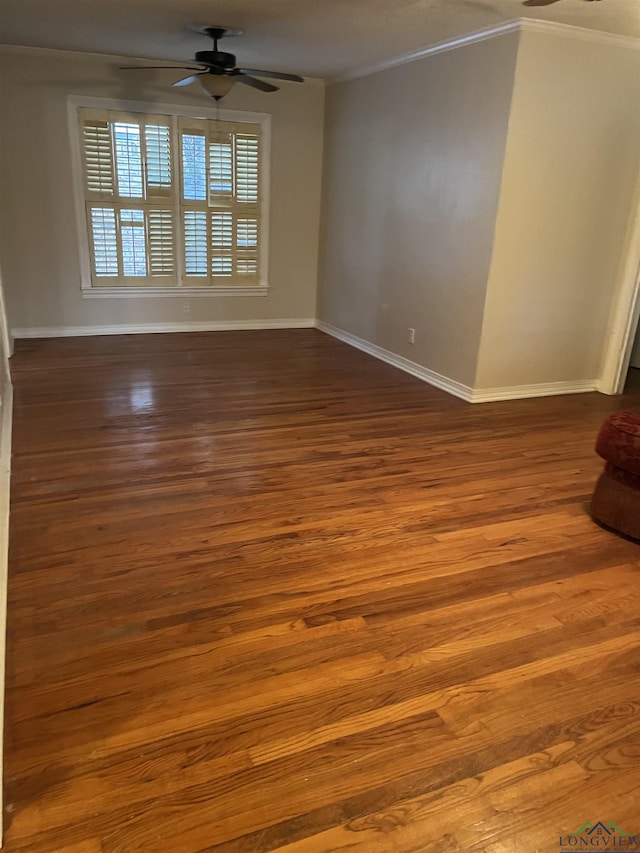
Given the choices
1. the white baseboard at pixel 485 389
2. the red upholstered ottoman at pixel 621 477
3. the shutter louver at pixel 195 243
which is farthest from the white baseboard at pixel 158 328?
the red upholstered ottoman at pixel 621 477

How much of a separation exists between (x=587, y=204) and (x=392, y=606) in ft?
11.9

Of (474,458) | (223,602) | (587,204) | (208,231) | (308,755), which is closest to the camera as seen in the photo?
(308,755)

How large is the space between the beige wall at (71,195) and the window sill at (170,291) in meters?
0.06

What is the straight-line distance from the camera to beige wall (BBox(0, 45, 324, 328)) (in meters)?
5.52

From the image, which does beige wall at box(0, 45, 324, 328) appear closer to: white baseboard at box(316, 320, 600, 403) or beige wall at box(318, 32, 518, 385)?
beige wall at box(318, 32, 518, 385)

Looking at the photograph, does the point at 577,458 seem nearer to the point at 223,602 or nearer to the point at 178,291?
the point at 223,602

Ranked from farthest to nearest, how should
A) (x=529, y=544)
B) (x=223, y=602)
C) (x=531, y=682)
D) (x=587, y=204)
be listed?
1. (x=587, y=204)
2. (x=529, y=544)
3. (x=223, y=602)
4. (x=531, y=682)

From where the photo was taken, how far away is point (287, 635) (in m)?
2.15

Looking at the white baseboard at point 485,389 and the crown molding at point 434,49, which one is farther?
the white baseboard at point 485,389

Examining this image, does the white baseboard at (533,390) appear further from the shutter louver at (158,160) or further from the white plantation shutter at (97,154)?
the white plantation shutter at (97,154)

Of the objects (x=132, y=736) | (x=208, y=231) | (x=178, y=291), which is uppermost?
(x=208, y=231)

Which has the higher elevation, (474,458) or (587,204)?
(587,204)

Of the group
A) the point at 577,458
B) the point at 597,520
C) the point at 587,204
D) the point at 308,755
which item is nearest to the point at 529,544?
the point at 597,520

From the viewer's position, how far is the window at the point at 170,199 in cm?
589
